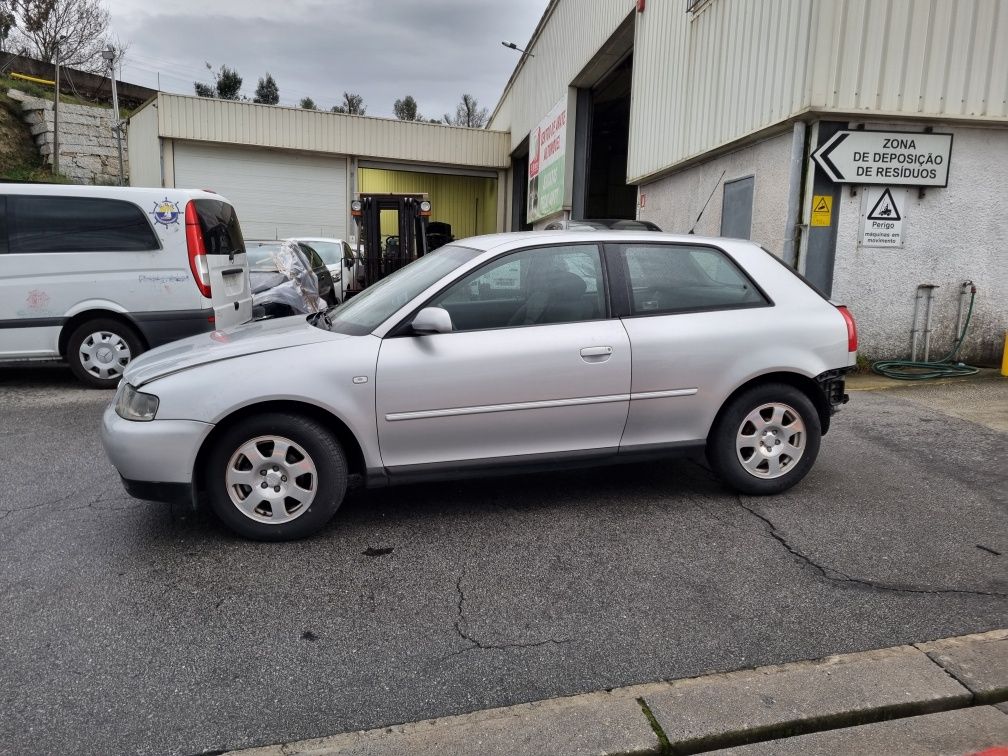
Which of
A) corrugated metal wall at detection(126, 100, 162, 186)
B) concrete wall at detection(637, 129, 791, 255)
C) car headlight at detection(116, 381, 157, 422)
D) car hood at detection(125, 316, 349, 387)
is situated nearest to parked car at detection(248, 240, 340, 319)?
car hood at detection(125, 316, 349, 387)

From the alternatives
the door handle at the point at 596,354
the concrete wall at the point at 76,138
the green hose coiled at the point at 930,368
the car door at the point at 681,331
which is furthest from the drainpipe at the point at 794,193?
the concrete wall at the point at 76,138

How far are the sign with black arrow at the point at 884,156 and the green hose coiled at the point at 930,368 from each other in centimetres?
150

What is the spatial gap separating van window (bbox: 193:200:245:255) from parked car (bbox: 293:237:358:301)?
225 inches

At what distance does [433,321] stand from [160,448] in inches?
57.7

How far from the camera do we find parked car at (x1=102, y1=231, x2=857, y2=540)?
383 centimetres

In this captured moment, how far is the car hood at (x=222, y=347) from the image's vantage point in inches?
154

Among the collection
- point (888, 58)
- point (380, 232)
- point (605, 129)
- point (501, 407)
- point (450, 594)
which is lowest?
point (450, 594)

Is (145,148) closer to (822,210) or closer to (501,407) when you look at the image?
(822,210)

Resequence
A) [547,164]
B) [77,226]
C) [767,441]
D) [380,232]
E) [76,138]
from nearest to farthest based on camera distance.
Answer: [767,441]
[77,226]
[380,232]
[547,164]
[76,138]

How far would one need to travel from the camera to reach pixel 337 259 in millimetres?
14766

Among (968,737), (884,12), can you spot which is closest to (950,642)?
(968,737)

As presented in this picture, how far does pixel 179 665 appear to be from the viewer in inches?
112

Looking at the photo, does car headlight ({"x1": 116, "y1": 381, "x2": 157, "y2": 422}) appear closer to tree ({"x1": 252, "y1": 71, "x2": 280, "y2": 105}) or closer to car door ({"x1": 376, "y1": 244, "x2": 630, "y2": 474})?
car door ({"x1": 376, "y1": 244, "x2": 630, "y2": 474})

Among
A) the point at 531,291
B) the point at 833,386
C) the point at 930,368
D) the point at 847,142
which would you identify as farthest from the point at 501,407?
the point at 930,368
